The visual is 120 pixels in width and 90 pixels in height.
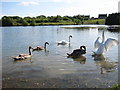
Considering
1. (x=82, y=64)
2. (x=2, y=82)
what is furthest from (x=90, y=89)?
(x=82, y=64)

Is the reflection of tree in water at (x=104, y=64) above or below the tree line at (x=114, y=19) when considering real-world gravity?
below

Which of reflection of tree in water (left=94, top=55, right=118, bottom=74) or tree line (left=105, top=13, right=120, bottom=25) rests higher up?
tree line (left=105, top=13, right=120, bottom=25)

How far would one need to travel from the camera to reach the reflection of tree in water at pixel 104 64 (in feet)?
46.6

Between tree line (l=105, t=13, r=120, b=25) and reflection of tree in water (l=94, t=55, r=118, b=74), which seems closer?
reflection of tree in water (l=94, t=55, r=118, b=74)

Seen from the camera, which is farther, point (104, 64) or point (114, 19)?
point (114, 19)

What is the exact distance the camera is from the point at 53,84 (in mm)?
10914

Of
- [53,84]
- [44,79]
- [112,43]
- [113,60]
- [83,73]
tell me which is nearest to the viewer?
[53,84]

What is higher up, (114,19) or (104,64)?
(114,19)

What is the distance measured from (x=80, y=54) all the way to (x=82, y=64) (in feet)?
12.4

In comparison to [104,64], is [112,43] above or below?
above

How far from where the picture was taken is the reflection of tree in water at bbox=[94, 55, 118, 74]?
14203 millimetres

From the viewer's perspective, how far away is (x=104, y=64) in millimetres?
16000

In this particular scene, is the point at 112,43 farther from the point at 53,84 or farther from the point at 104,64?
the point at 53,84

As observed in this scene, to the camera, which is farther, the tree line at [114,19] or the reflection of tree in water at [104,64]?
the tree line at [114,19]
